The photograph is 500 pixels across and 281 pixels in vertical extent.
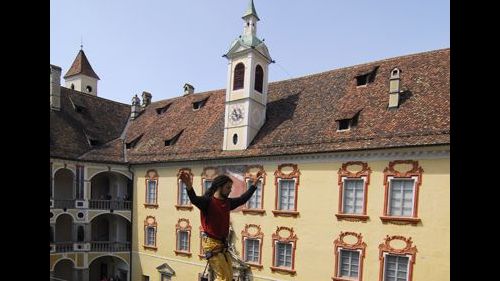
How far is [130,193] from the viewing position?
2931 centimetres

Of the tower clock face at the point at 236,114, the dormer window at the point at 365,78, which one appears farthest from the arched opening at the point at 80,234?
the dormer window at the point at 365,78

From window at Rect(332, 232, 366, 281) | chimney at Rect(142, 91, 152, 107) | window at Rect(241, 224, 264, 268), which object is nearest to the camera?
window at Rect(332, 232, 366, 281)

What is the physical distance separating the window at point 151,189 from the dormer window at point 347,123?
1389 centimetres

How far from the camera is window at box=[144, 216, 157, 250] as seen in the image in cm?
2728

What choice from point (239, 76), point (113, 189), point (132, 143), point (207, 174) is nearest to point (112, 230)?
point (113, 189)

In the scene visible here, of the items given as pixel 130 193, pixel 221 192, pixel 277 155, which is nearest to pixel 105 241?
pixel 130 193

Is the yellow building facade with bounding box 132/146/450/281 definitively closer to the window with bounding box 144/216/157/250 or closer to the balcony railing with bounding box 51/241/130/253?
the window with bounding box 144/216/157/250

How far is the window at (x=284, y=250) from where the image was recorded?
2028 cm

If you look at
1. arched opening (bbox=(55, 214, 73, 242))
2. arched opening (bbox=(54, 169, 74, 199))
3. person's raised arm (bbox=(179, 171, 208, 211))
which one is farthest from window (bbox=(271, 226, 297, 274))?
arched opening (bbox=(55, 214, 73, 242))

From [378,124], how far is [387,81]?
11.4ft

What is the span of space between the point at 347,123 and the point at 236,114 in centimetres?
714

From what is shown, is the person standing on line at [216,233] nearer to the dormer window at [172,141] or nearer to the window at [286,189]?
the window at [286,189]

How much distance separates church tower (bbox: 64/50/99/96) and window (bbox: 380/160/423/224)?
123 feet
